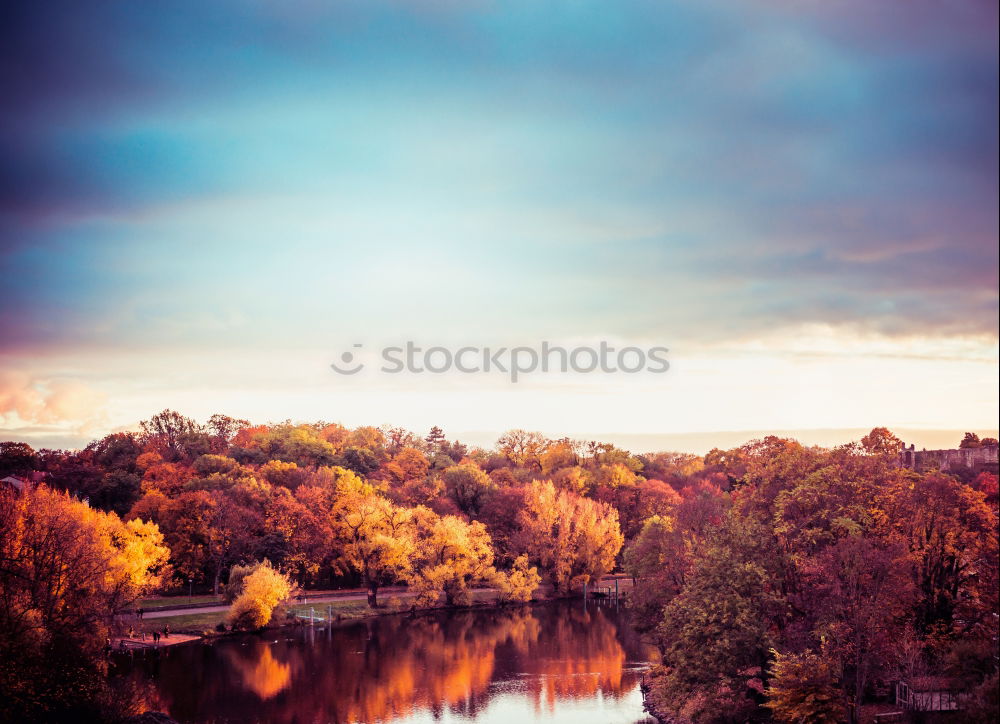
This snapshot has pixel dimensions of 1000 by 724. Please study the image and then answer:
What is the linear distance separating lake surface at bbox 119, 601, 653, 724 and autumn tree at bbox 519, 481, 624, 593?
36.0 feet

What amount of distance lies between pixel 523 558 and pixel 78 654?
37.3m

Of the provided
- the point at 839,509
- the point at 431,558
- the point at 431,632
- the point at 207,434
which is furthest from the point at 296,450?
the point at 839,509

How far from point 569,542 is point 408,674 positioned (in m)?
26.8

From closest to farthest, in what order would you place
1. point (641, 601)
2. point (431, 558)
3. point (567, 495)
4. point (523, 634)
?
1. point (641, 601)
2. point (523, 634)
3. point (431, 558)
4. point (567, 495)

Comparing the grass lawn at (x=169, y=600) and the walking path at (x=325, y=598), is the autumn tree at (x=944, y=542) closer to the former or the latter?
the walking path at (x=325, y=598)

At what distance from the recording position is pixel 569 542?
65.1 meters

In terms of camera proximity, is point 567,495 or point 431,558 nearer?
point 431,558

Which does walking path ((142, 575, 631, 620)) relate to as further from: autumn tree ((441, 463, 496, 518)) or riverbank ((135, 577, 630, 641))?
autumn tree ((441, 463, 496, 518))

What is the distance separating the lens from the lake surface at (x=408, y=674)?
110ft

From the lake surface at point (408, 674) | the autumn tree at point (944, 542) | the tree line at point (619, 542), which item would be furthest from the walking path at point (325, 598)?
the autumn tree at point (944, 542)

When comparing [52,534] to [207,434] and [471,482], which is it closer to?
[471,482]

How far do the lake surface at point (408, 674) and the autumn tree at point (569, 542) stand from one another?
11.0 metres

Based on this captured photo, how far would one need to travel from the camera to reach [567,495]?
71375mm

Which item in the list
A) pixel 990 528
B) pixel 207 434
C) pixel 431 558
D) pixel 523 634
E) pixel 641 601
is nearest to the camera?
pixel 990 528
